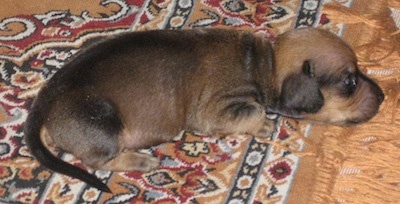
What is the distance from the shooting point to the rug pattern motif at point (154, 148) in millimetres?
3596

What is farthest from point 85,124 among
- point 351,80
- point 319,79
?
point 351,80

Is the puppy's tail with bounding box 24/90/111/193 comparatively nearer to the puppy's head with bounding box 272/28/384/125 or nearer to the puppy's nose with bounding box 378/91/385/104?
the puppy's head with bounding box 272/28/384/125

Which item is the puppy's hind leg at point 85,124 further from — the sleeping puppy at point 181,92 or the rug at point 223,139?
the rug at point 223,139

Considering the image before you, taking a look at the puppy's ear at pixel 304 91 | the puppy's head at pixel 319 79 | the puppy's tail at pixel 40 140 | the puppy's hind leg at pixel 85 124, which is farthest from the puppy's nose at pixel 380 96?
the puppy's tail at pixel 40 140

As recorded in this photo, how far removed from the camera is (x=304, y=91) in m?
3.42

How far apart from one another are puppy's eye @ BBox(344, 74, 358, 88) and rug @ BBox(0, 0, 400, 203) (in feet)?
1.12

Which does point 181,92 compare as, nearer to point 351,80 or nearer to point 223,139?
point 223,139

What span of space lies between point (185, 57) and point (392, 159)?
3.58 feet

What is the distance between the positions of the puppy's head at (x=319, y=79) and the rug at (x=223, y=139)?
20 centimetres

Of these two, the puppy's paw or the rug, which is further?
the puppy's paw

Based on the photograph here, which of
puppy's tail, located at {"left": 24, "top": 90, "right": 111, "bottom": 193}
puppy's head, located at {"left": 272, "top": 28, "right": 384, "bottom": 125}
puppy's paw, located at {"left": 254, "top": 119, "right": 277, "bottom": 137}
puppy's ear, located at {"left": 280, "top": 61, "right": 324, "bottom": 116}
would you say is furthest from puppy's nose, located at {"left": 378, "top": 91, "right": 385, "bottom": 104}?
puppy's tail, located at {"left": 24, "top": 90, "right": 111, "bottom": 193}

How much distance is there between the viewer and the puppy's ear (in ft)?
11.2

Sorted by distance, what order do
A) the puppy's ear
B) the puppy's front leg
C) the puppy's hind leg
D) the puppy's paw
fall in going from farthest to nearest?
1. the puppy's paw
2. the puppy's front leg
3. the puppy's ear
4. the puppy's hind leg

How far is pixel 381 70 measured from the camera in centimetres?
401
